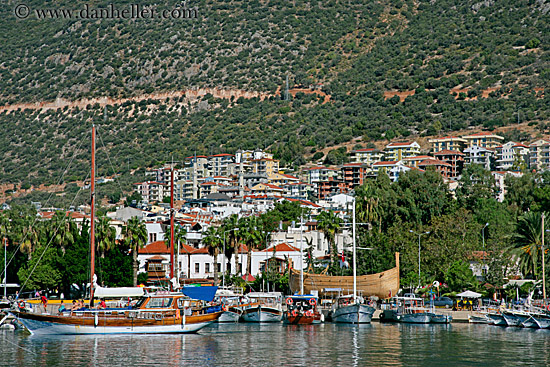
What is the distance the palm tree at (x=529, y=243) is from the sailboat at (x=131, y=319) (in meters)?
38.3

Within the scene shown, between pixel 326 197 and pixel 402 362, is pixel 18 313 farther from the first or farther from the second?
pixel 326 197

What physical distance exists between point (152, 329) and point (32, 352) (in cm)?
995

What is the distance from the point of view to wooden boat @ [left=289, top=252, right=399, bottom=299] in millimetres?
80188

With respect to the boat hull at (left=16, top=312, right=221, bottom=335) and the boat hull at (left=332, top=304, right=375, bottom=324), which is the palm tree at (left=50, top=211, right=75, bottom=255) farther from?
the boat hull at (left=332, top=304, right=375, bottom=324)

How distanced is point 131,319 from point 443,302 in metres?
37.9

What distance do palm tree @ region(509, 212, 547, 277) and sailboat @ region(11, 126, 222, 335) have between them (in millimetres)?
38289

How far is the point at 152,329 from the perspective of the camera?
5609 cm

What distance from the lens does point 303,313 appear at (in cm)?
6656

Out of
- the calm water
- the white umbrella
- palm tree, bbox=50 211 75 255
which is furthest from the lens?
palm tree, bbox=50 211 75 255

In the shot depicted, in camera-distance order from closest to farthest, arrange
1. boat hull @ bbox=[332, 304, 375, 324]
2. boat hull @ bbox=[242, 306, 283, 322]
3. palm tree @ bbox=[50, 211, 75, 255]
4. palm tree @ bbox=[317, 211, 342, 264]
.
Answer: boat hull @ bbox=[332, 304, 375, 324], boat hull @ bbox=[242, 306, 283, 322], palm tree @ bbox=[50, 211, 75, 255], palm tree @ bbox=[317, 211, 342, 264]

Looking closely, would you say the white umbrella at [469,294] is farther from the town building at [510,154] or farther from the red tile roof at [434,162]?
the town building at [510,154]

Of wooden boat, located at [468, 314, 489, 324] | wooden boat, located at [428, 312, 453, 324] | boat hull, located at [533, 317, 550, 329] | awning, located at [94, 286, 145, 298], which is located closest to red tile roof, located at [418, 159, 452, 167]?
wooden boat, located at [468, 314, 489, 324]

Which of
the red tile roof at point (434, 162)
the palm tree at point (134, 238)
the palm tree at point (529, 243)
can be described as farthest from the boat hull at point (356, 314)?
the red tile roof at point (434, 162)

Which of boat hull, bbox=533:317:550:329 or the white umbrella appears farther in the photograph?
the white umbrella
